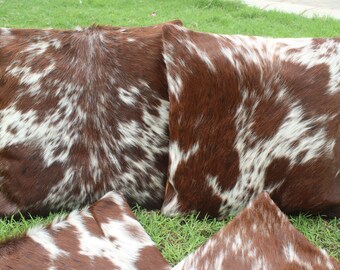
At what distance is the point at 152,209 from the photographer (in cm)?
164

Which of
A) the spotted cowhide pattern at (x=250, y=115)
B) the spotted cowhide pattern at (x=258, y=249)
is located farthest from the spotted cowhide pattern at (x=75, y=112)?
the spotted cowhide pattern at (x=258, y=249)

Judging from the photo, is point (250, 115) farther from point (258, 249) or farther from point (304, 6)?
point (304, 6)

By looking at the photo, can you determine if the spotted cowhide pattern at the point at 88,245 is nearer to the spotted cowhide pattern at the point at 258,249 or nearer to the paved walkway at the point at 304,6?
the spotted cowhide pattern at the point at 258,249

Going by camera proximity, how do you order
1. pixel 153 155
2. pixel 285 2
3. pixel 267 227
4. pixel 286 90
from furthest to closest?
pixel 285 2 < pixel 153 155 < pixel 286 90 < pixel 267 227

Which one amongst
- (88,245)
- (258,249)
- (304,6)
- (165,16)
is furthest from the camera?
(304,6)

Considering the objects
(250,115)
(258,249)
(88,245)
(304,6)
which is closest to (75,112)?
(88,245)

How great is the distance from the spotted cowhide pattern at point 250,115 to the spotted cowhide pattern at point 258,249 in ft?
0.71

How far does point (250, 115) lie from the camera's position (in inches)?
58.5

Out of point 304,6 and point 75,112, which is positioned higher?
point 75,112

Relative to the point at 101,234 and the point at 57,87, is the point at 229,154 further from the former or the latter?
the point at 57,87

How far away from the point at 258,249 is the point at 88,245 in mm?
431

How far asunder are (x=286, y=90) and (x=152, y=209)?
1.80 feet

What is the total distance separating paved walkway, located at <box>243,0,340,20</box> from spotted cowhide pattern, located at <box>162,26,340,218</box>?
315 centimetres

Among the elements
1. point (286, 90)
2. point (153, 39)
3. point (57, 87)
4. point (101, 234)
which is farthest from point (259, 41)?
point (101, 234)
